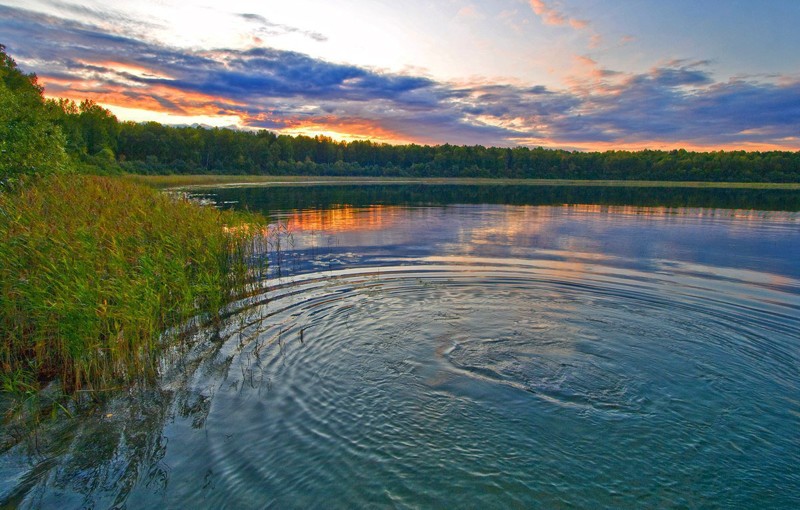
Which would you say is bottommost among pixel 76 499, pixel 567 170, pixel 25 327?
pixel 76 499

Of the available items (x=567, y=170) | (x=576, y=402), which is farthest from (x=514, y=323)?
(x=567, y=170)

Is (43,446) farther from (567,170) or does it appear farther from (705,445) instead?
(567,170)

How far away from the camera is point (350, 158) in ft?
573

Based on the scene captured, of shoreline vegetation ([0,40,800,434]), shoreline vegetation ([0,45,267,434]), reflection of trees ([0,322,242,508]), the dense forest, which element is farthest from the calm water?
the dense forest

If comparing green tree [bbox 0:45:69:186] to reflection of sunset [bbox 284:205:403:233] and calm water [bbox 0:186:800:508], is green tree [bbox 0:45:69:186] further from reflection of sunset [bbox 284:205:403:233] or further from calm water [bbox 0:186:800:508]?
calm water [bbox 0:186:800:508]

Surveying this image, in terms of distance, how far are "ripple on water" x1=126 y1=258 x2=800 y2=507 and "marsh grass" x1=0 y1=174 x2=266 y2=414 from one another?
4.87ft

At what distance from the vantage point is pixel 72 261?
945 cm

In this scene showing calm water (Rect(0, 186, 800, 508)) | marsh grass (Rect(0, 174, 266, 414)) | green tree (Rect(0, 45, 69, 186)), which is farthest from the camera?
green tree (Rect(0, 45, 69, 186))

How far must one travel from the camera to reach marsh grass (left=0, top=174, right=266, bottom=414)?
25.0 feet

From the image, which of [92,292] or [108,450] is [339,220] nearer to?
[92,292]

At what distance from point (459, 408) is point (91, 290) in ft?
22.7

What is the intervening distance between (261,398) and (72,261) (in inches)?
216

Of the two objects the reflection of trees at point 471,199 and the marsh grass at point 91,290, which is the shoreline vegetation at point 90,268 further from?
the reflection of trees at point 471,199

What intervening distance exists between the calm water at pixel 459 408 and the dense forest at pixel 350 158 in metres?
70.5
